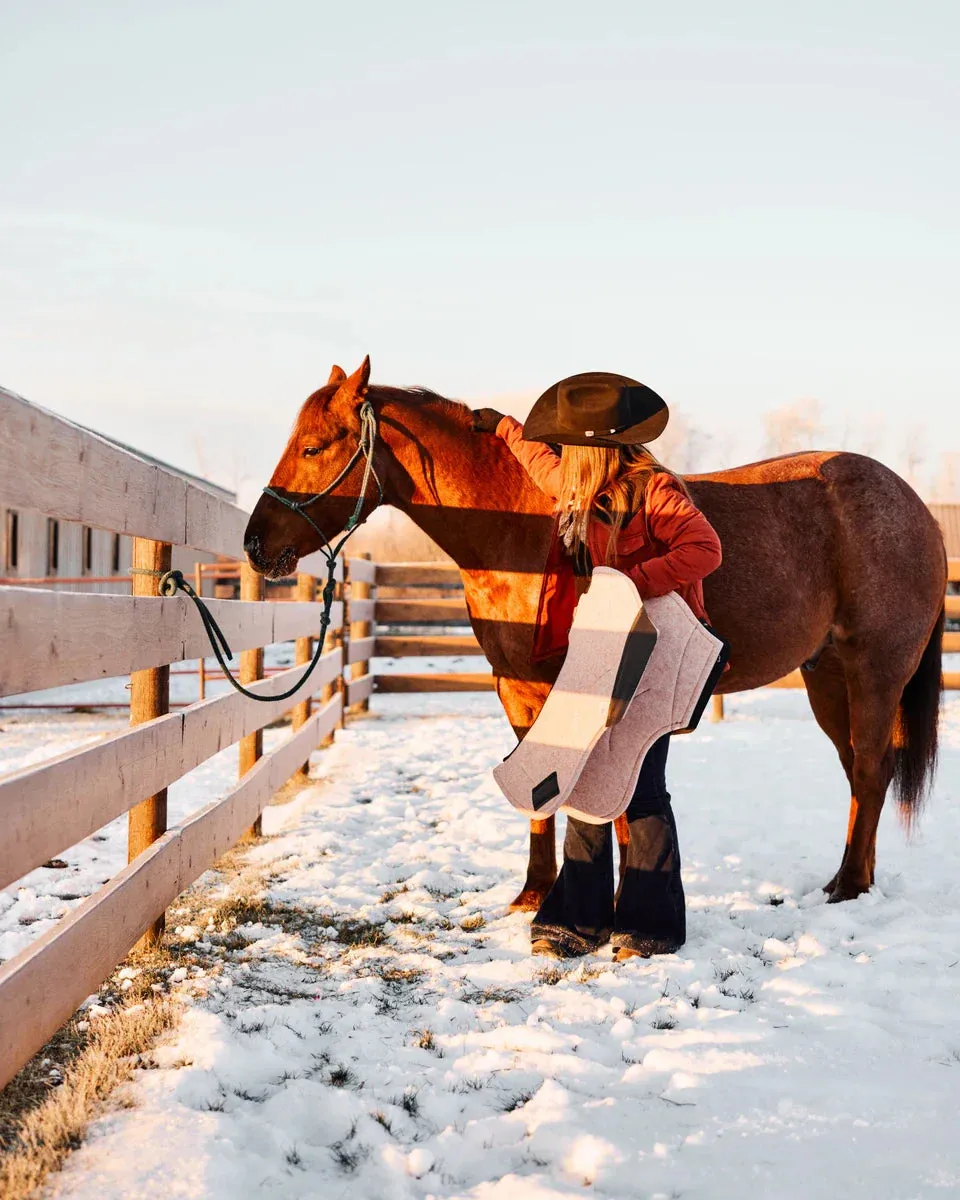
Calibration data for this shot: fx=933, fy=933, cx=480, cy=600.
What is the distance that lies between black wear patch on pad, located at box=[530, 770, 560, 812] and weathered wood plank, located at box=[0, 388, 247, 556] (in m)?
1.47

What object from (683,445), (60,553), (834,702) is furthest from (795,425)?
(834,702)

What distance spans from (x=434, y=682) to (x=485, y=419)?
7.31 meters

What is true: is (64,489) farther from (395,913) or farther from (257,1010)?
(395,913)

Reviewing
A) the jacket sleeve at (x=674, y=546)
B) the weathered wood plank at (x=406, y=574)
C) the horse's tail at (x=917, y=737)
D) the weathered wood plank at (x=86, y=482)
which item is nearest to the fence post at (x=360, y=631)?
the weathered wood plank at (x=406, y=574)

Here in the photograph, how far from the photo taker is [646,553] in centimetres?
323

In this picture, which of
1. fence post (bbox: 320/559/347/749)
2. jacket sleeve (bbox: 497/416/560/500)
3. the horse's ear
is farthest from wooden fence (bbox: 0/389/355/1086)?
fence post (bbox: 320/559/347/749)

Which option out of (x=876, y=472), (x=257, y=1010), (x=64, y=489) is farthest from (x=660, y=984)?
(x=876, y=472)

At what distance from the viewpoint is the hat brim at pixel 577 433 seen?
3113mm

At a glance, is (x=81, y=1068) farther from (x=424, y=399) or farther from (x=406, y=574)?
(x=406, y=574)

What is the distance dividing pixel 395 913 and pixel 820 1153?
2042mm

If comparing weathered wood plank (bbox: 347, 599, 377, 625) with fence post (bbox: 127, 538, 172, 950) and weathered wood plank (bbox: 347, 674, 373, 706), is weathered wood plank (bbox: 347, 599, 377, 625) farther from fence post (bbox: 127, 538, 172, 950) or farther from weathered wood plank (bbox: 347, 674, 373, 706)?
fence post (bbox: 127, 538, 172, 950)

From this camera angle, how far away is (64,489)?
224 cm

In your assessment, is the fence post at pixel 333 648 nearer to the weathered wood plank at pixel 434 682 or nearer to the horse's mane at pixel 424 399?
the weathered wood plank at pixel 434 682

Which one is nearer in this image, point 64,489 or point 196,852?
point 64,489
